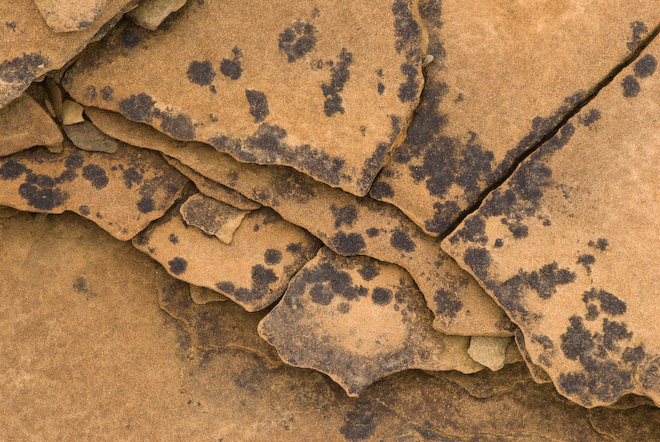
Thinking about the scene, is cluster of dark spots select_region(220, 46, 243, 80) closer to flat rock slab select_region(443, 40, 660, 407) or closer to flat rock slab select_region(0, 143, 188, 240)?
flat rock slab select_region(0, 143, 188, 240)

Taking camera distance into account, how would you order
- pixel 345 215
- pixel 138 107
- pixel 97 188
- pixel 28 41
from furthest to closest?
1. pixel 97 188
2. pixel 345 215
3. pixel 138 107
4. pixel 28 41

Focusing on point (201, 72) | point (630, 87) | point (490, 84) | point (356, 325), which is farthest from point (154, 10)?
point (630, 87)

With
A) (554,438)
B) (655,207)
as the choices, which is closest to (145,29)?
(655,207)

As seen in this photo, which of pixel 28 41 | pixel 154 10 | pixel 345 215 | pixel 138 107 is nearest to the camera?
pixel 28 41

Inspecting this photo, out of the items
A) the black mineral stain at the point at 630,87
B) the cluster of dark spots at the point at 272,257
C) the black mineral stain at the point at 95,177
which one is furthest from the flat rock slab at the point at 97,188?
the black mineral stain at the point at 630,87

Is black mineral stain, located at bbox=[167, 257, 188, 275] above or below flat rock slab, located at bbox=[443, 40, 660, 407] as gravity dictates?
below

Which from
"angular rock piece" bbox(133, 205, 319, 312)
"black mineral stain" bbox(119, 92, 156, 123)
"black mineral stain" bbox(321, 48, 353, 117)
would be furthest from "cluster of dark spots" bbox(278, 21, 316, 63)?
"angular rock piece" bbox(133, 205, 319, 312)

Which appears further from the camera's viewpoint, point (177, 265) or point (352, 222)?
point (177, 265)

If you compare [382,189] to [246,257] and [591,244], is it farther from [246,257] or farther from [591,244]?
[591,244]
